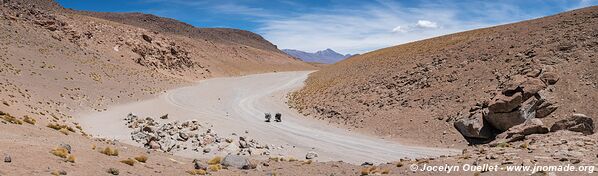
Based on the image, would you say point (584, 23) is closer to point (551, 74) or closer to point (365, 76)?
point (551, 74)

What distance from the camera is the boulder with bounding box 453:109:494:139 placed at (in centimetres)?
2400

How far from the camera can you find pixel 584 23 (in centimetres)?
3516

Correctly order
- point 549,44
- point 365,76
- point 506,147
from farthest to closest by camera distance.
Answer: point 365,76
point 549,44
point 506,147

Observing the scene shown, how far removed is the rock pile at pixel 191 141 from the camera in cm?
2130

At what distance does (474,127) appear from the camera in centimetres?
2419

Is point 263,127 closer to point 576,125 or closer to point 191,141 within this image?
point 191,141

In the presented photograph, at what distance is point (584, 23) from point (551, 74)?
12098 mm

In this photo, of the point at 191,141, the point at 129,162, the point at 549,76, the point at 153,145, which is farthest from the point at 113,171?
the point at 549,76

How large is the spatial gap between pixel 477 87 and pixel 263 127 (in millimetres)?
14772

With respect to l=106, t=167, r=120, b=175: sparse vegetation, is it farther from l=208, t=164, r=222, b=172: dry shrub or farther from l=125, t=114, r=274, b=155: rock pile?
l=125, t=114, r=274, b=155: rock pile

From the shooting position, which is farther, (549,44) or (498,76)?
(549,44)

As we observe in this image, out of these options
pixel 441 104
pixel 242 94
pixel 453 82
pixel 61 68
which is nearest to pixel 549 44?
pixel 453 82

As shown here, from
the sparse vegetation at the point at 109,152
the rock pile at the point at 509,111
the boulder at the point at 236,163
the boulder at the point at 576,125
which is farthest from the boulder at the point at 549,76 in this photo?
the sparse vegetation at the point at 109,152

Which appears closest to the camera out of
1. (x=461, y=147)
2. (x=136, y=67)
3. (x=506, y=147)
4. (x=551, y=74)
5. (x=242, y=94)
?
(x=506, y=147)
